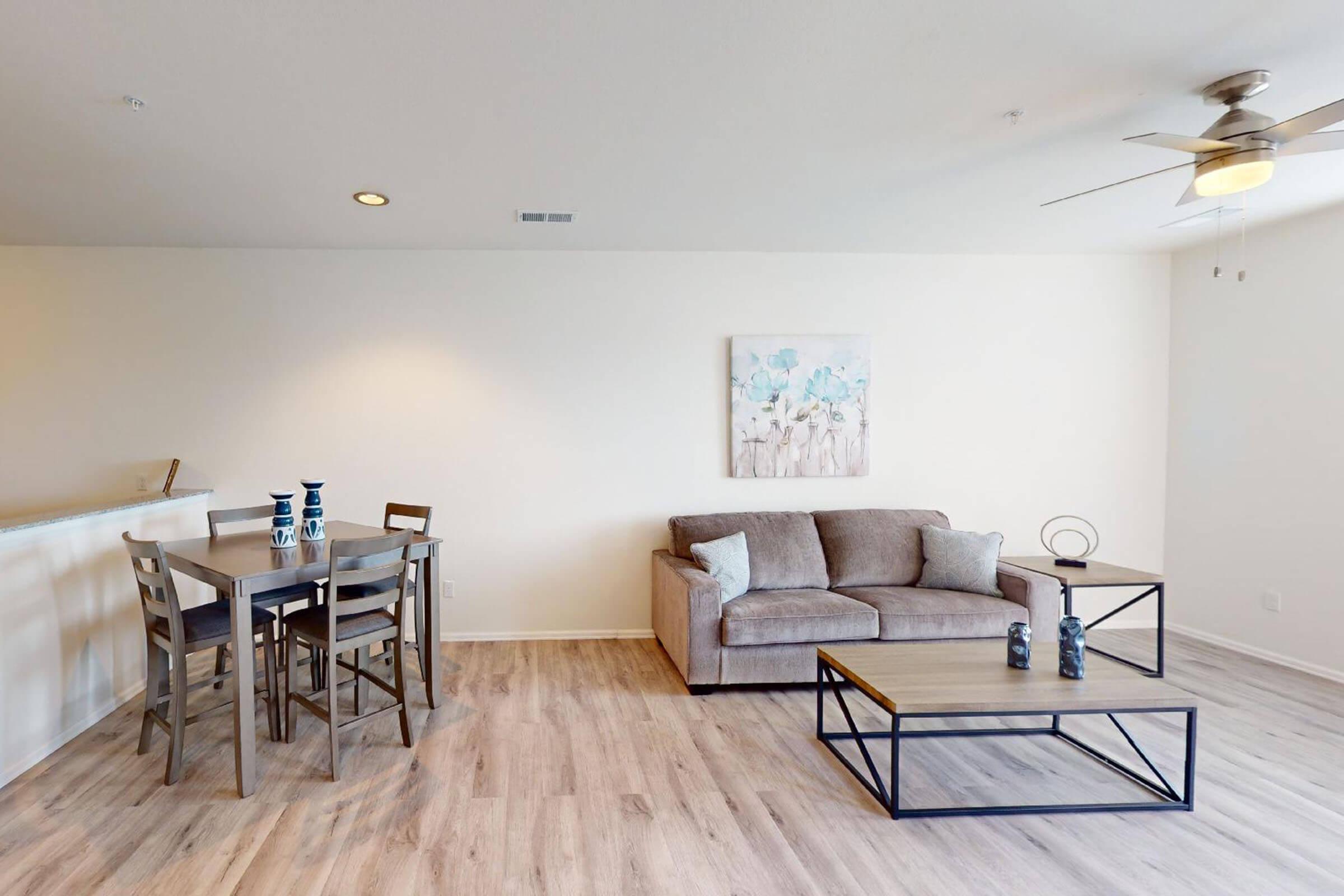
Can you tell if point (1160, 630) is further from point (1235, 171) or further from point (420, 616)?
point (420, 616)

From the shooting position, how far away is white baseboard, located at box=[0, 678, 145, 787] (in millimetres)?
2539

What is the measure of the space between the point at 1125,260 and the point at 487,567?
4887 mm

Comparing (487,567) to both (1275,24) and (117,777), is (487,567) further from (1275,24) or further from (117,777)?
(1275,24)

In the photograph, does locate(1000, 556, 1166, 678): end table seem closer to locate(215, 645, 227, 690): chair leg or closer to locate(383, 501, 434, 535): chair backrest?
locate(383, 501, 434, 535): chair backrest

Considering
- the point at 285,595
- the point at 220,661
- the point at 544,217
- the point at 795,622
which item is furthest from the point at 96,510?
the point at 795,622

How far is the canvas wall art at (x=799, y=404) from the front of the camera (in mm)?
4359

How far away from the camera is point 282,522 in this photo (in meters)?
3.03

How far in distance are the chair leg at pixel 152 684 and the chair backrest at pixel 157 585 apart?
0.37 feet

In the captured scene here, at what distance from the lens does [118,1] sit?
1776 millimetres

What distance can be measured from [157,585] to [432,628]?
3.58ft

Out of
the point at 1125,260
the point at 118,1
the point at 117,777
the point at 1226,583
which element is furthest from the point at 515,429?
the point at 1226,583

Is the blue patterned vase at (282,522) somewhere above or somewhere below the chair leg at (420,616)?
above

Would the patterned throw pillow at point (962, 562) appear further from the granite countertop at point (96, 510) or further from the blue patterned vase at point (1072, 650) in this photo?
the granite countertop at point (96, 510)

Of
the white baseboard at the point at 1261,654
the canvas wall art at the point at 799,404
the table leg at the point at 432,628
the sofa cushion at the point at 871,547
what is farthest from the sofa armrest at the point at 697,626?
the white baseboard at the point at 1261,654
